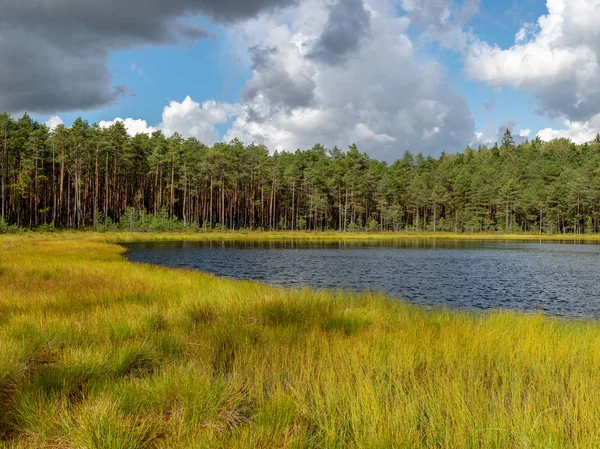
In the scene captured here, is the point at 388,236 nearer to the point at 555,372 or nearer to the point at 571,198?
the point at 571,198

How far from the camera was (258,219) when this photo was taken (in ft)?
342

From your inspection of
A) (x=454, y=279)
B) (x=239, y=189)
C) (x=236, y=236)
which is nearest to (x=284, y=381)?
(x=454, y=279)

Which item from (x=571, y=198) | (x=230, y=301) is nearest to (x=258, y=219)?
(x=571, y=198)

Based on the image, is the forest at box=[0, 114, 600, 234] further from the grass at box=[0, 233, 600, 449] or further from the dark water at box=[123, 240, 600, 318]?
the grass at box=[0, 233, 600, 449]

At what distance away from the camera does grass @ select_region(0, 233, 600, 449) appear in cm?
354

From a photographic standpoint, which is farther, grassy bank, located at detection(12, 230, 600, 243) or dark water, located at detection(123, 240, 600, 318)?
grassy bank, located at detection(12, 230, 600, 243)

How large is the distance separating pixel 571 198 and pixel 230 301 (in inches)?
4537

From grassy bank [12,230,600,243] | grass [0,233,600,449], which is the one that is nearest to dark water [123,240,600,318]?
grass [0,233,600,449]

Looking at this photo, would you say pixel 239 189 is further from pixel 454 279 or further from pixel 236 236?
pixel 454 279

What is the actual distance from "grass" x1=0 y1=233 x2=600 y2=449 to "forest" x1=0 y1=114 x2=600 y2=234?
59.7 meters

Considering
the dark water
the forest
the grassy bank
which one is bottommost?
the dark water

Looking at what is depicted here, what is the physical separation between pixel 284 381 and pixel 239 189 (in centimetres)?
9310

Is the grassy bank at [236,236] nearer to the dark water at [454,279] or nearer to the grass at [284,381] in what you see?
the dark water at [454,279]

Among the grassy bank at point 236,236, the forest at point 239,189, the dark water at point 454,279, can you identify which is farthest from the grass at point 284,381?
the forest at point 239,189
